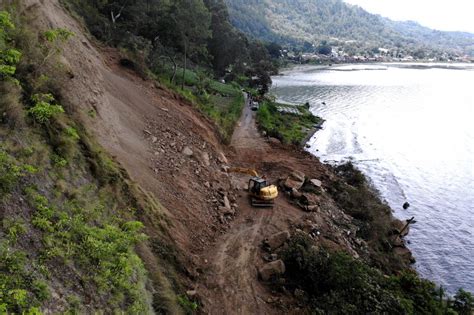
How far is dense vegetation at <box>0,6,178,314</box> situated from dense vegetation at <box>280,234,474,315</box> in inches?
274

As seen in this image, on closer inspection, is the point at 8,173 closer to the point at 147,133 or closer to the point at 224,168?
the point at 147,133

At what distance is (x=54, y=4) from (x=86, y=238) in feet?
79.7

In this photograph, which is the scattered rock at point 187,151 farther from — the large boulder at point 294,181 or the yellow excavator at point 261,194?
the large boulder at point 294,181

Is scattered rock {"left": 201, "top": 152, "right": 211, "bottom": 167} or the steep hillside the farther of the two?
scattered rock {"left": 201, "top": 152, "right": 211, "bottom": 167}

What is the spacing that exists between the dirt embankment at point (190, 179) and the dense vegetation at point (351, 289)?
1807 millimetres

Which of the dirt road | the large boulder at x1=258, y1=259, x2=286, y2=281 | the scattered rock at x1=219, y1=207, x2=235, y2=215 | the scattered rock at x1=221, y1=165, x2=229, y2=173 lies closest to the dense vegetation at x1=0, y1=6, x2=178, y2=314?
the dirt road

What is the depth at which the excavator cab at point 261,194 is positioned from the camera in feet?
88.7

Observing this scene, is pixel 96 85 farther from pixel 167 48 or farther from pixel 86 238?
pixel 167 48

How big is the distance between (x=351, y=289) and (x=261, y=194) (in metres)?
10.7

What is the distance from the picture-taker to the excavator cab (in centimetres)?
2703

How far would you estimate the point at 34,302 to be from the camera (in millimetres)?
7824

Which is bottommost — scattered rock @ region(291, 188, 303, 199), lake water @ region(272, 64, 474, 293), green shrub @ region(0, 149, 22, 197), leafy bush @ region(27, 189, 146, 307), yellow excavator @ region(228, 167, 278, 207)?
lake water @ region(272, 64, 474, 293)

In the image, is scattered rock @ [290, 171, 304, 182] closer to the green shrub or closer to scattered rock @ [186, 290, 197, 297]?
scattered rock @ [186, 290, 197, 297]

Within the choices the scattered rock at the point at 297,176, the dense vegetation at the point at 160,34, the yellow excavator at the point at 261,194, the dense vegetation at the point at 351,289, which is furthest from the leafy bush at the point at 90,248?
the dense vegetation at the point at 160,34
